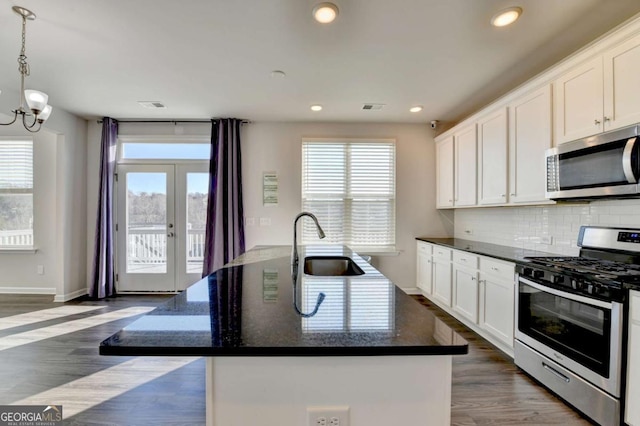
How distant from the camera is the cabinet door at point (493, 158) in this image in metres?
3.09

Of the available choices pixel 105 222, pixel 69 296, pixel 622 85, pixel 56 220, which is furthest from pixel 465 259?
pixel 56 220

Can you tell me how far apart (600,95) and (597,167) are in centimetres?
49

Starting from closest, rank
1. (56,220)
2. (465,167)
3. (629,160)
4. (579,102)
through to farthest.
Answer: (629,160)
(579,102)
(465,167)
(56,220)

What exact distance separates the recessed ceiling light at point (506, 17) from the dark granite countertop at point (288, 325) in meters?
2.08

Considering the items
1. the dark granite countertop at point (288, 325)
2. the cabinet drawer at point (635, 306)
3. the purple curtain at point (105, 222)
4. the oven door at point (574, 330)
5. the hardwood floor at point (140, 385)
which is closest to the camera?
the dark granite countertop at point (288, 325)

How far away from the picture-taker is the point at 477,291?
10.2ft

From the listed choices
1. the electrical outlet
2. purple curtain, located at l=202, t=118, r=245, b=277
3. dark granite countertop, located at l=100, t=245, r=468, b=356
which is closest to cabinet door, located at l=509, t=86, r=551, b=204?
dark granite countertop, located at l=100, t=245, r=468, b=356

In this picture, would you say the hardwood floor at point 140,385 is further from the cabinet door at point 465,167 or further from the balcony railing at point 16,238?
the balcony railing at point 16,238

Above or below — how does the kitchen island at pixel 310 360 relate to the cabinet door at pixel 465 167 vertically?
below

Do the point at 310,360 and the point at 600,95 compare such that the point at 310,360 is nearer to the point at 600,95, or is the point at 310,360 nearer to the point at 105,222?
the point at 600,95

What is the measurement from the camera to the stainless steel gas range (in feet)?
5.66

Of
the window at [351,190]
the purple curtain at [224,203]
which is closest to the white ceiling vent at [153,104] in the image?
the purple curtain at [224,203]

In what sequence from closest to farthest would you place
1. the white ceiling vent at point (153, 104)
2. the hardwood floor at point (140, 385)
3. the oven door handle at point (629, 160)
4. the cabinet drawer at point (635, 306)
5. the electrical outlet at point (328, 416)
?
the electrical outlet at point (328, 416) < the cabinet drawer at point (635, 306) < the oven door handle at point (629, 160) < the hardwood floor at point (140, 385) < the white ceiling vent at point (153, 104)

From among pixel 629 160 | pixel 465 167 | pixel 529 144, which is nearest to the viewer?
pixel 629 160
